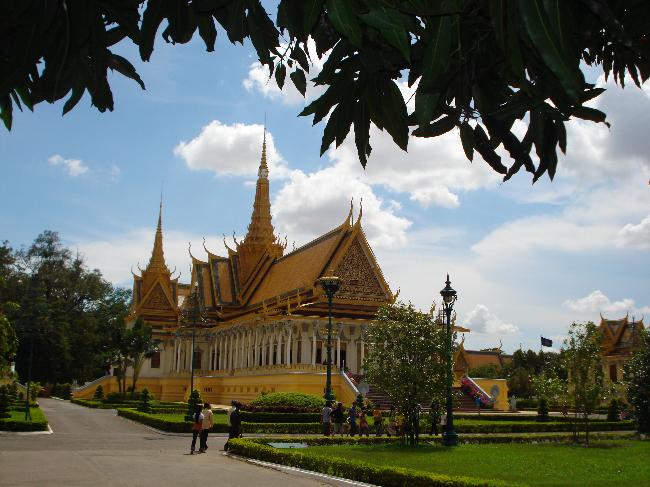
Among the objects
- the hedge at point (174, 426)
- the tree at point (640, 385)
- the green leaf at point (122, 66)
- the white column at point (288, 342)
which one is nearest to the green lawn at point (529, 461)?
the tree at point (640, 385)

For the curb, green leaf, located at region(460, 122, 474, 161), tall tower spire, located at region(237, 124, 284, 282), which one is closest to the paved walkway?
the curb

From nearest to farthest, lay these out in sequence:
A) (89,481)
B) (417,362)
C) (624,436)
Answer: (89,481), (417,362), (624,436)

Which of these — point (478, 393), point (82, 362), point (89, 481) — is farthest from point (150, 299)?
point (89, 481)

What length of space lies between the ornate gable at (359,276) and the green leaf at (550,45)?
41602mm

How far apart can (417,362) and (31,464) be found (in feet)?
31.9

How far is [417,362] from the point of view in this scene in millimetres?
19234

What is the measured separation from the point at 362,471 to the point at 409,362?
7.27 meters

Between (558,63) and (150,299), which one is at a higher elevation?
(150,299)

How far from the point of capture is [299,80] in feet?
10.6

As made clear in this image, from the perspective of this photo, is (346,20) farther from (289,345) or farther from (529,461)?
(289,345)

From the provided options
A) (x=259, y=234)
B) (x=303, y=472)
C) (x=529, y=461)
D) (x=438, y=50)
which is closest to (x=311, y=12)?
(x=438, y=50)

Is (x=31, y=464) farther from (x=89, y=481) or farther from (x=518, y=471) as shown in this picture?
(x=518, y=471)

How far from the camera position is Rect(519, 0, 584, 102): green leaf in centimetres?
176

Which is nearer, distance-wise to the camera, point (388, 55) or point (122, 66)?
point (388, 55)
